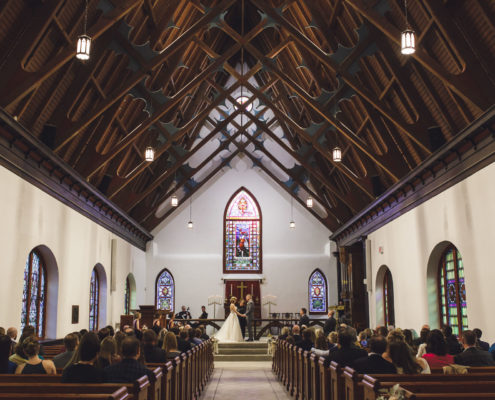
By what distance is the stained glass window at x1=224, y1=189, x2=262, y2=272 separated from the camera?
72.0ft

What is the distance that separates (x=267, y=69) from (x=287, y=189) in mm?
8360

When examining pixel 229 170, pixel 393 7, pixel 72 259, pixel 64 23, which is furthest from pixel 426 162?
pixel 229 170

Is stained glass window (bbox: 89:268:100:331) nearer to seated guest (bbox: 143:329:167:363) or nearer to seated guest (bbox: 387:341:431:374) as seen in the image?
seated guest (bbox: 143:329:167:363)

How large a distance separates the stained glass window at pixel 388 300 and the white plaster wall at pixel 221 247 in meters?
6.08

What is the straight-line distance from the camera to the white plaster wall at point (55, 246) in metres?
8.88

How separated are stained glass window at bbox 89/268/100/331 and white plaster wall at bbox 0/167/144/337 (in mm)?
351

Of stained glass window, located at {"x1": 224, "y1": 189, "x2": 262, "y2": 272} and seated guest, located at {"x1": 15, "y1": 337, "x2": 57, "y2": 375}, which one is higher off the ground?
stained glass window, located at {"x1": 224, "y1": 189, "x2": 262, "y2": 272}

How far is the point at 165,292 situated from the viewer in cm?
2167

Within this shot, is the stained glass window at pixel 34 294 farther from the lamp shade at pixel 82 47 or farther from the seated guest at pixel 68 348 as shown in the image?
the lamp shade at pixel 82 47

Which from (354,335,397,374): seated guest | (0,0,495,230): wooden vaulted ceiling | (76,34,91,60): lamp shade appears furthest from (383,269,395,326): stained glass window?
(76,34,91,60): lamp shade

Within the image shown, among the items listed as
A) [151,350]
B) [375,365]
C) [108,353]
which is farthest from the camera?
[151,350]

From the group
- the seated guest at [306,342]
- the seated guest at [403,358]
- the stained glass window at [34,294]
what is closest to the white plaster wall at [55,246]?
the stained glass window at [34,294]

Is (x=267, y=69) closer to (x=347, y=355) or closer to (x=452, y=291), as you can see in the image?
(x=452, y=291)

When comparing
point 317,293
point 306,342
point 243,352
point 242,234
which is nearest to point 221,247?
point 242,234
